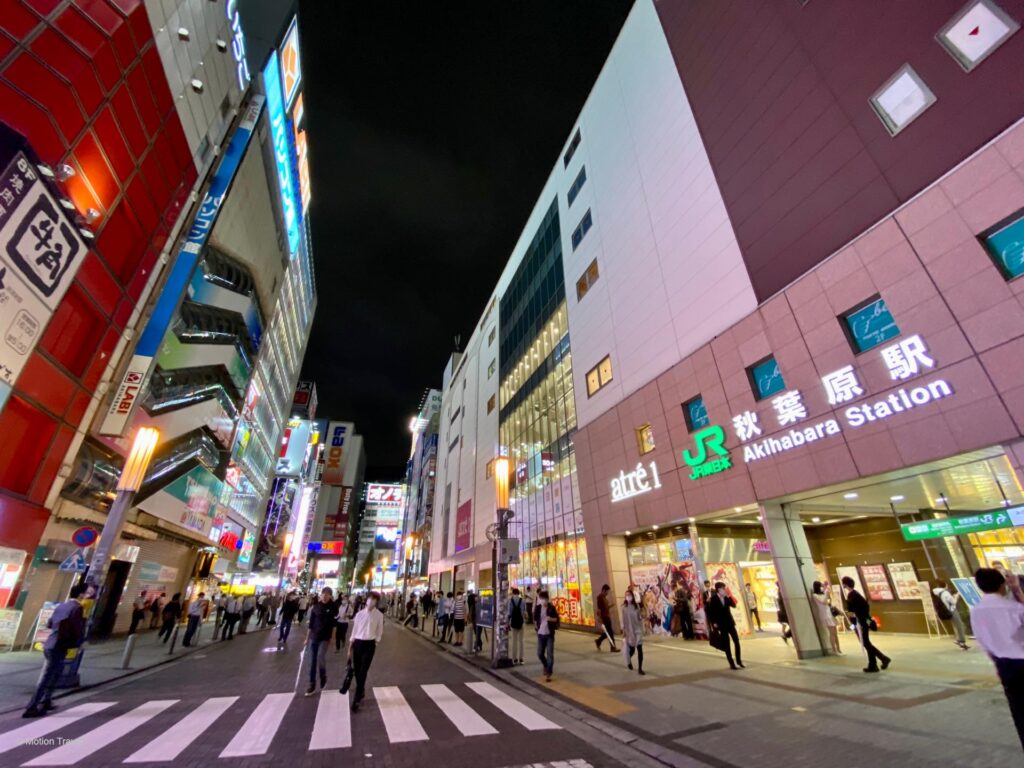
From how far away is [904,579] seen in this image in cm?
1600

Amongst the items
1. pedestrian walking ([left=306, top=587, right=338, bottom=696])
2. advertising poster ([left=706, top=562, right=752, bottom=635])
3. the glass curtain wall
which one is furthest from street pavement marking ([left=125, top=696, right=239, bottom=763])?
the glass curtain wall

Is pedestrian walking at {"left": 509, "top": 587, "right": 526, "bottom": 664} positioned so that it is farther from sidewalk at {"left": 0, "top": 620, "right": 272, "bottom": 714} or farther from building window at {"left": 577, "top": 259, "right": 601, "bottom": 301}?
building window at {"left": 577, "top": 259, "right": 601, "bottom": 301}

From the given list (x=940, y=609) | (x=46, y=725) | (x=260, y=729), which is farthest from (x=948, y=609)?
(x=46, y=725)

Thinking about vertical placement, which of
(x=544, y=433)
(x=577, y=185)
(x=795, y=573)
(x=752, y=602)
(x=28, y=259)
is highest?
(x=577, y=185)

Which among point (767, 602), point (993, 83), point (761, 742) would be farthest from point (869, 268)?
point (767, 602)

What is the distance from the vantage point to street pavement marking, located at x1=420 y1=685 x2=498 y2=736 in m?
6.84

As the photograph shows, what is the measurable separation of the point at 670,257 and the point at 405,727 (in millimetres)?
18042

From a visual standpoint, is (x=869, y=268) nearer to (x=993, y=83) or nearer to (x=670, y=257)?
(x=993, y=83)

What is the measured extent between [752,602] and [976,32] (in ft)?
62.0

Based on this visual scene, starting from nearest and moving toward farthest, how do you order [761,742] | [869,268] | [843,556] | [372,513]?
[761,742]
[869,268]
[843,556]
[372,513]

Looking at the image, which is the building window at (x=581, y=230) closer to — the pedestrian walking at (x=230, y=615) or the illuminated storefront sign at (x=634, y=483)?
the illuminated storefront sign at (x=634, y=483)

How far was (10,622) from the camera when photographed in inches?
546

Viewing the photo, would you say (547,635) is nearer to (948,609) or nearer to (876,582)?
(948,609)

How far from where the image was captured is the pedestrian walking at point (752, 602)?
17.7 meters
